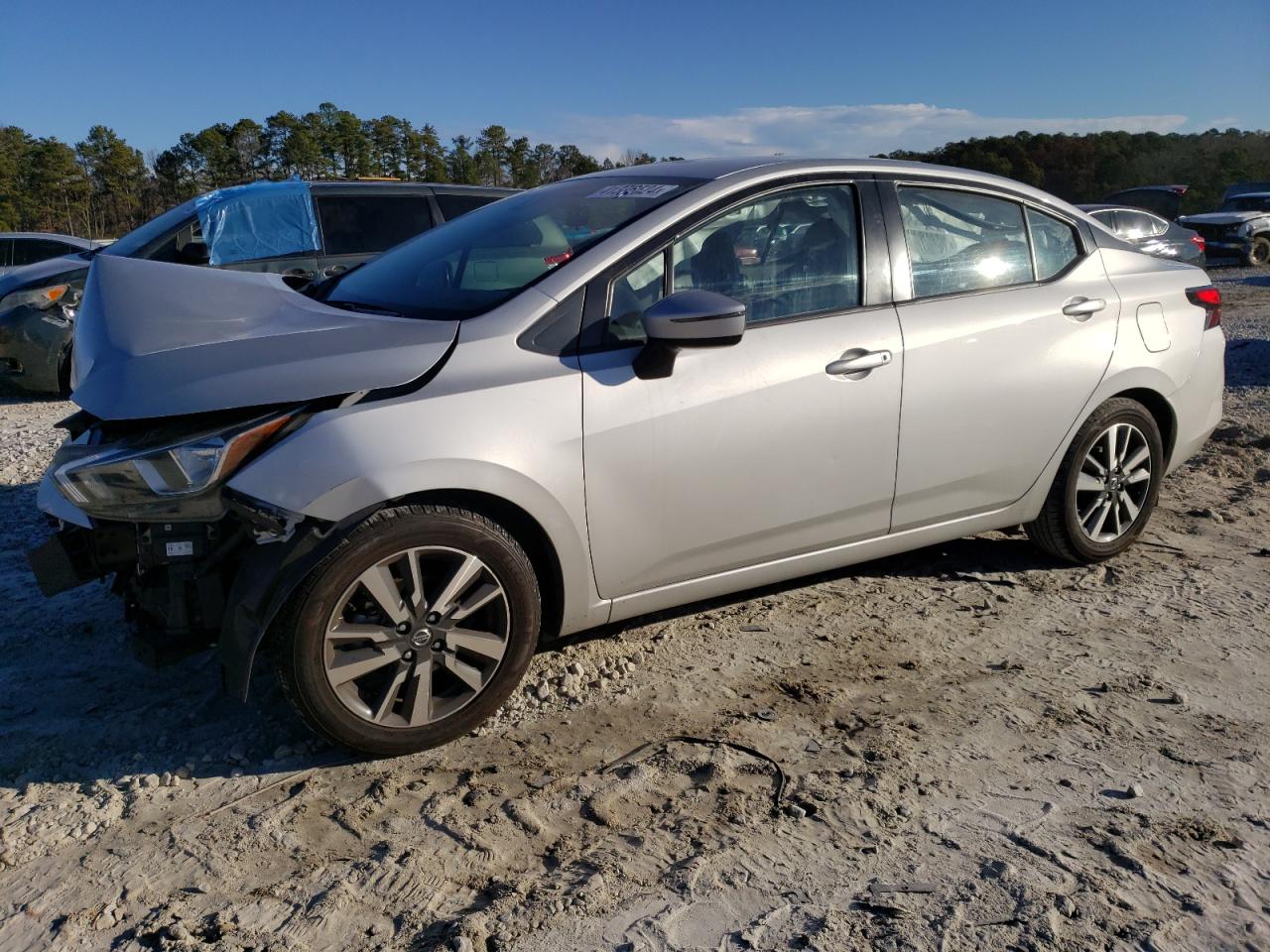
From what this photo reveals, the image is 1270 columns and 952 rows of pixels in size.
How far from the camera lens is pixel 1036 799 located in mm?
2885

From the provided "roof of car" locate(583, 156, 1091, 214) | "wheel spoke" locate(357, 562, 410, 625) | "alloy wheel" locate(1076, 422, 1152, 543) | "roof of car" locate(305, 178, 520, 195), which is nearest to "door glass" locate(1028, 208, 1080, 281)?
"roof of car" locate(583, 156, 1091, 214)

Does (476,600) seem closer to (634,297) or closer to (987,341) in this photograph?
(634,297)

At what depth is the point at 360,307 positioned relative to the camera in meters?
3.77

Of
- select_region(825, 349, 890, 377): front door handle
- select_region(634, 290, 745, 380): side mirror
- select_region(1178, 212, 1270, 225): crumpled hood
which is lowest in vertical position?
select_region(1178, 212, 1270, 225): crumpled hood

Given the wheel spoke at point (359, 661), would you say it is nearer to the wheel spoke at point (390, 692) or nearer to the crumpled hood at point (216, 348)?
the wheel spoke at point (390, 692)

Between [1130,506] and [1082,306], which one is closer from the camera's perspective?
[1082,306]

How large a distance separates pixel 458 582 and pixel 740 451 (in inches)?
42.5

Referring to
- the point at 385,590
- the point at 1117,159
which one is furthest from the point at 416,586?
the point at 1117,159

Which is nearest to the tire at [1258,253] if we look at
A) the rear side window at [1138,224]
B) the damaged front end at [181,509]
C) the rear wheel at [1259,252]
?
the rear wheel at [1259,252]

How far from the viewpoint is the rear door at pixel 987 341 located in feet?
12.9

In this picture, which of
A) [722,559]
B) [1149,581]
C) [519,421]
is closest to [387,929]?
[519,421]

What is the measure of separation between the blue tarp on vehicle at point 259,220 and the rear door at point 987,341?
597 centimetres

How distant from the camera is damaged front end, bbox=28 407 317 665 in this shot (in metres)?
2.89

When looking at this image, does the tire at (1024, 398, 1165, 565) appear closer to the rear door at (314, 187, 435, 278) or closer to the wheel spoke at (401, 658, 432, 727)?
the wheel spoke at (401, 658, 432, 727)
